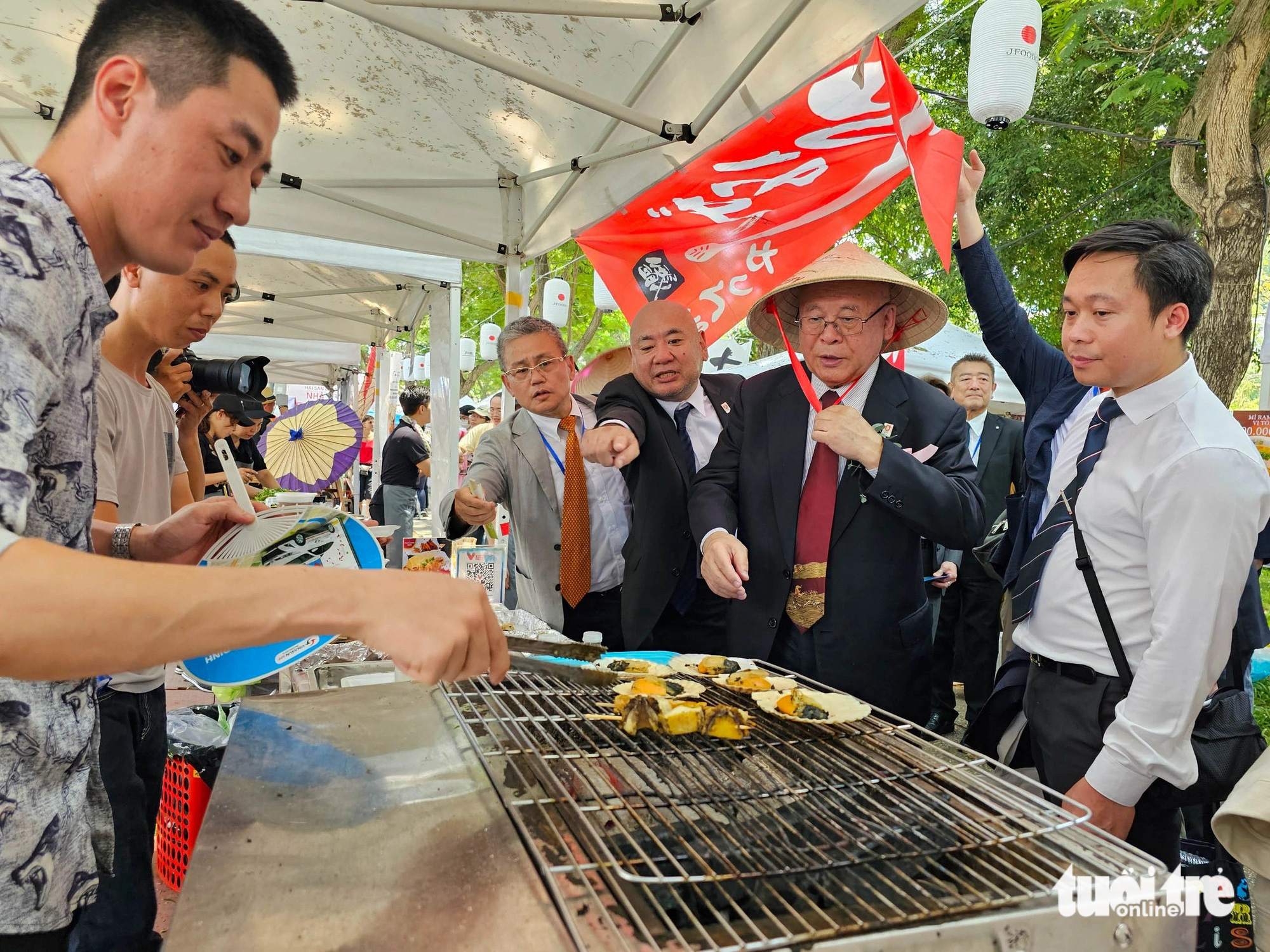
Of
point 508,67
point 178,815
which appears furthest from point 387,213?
point 178,815

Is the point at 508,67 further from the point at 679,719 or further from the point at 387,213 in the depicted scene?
the point at 679,719

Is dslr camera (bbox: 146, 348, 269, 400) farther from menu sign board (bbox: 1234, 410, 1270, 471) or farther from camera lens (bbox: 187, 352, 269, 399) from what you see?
menu sign board (bbox: 1234, 410, 1270, 471)

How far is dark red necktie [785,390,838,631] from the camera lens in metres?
2.52

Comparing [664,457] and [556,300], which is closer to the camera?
[664,457]

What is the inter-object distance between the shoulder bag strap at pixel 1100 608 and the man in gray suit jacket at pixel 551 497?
74.3 inches

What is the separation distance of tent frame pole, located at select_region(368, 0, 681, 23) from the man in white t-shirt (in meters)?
1.40

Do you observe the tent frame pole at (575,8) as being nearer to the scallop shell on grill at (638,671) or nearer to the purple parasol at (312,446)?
the scallop shell on grill at (638,671)

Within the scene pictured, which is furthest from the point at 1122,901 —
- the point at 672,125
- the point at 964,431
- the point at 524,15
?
the point at 524,15

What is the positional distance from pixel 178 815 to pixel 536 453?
2025 mm

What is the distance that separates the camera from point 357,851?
1.25 meters

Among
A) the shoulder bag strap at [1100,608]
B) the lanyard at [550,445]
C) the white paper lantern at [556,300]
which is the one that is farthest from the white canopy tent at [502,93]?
the white paper lantern at [556,300]

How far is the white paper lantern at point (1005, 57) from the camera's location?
3.96m

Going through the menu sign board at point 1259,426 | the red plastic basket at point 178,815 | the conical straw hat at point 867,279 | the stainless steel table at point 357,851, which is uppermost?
the conical straw hat at point 867,279

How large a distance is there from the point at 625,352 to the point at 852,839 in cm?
391
